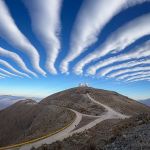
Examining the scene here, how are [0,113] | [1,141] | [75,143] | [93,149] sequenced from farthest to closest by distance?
[0,113] → [1,141] → [75,143] → [93,149]

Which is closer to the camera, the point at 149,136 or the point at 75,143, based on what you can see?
the point at 149,136

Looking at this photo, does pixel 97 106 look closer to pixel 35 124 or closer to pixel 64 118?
pixel 64 118

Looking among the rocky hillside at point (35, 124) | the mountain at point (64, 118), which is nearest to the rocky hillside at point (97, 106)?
the mountain at point (64, 118)

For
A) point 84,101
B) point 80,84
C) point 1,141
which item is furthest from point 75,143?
point 80,84

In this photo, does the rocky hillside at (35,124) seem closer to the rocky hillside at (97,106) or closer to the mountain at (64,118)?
the mountain at (64,118)

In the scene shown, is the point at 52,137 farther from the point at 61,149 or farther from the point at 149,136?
the point at 149,136

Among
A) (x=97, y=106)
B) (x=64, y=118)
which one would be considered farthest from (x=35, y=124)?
(x=97, y=106)

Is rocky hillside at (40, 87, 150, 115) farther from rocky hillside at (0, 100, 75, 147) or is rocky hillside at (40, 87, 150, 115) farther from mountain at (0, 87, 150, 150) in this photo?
rocky hillside at (0, 100, 75, 147)

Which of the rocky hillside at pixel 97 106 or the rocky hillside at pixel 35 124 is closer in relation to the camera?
the rocky hillside at pixel 35 124

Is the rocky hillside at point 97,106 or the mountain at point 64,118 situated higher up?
the rocky hillside at point 97,106

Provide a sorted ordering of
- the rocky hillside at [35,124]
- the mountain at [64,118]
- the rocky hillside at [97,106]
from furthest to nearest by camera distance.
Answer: the rocky hillside at [97,106]
the rocky hillside at [35,124]
the mountain at [64,118]

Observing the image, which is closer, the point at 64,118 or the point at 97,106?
the point at 64,118
